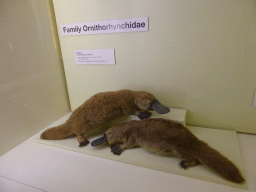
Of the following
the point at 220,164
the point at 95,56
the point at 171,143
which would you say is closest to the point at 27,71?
the point at 95,56

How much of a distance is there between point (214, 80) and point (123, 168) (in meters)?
0.77

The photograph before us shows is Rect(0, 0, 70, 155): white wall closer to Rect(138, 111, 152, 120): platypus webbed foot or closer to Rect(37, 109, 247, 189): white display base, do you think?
Rect(37, 109, 247, 189): white display base

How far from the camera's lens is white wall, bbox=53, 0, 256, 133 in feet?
3.29

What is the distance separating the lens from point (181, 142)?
854 mm

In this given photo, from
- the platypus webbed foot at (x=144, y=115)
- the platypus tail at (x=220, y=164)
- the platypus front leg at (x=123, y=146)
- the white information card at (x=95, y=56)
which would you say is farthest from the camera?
the white information card at (x=95, y=56)

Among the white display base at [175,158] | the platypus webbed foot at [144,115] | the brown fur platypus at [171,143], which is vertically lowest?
the white display base at [175,158]

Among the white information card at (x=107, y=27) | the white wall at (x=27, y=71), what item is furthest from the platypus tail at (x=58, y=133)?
the white information card at (x=107, y=27)

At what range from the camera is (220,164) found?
2.54 ft

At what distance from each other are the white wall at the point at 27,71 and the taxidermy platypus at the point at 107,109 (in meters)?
0.39

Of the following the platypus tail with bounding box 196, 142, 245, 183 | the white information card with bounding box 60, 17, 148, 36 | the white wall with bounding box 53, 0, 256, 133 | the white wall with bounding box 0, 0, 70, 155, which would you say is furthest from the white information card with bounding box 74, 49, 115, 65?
the platypus tail with bounding box 196, 142, 245, 183

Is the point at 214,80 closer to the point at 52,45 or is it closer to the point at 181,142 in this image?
the point at 181,142

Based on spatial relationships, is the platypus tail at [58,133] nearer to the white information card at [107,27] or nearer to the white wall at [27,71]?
the white wall at [27,71]

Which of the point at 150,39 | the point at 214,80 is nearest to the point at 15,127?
the point at 150,39

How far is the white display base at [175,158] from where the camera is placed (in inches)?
33.1
